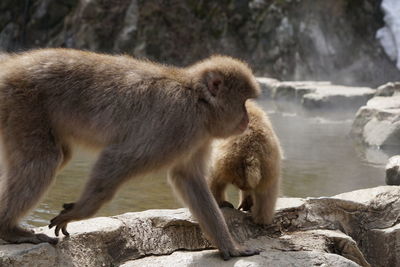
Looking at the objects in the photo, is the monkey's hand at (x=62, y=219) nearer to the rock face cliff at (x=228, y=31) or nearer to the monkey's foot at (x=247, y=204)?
the monkey's foot at (x=247, y=204)

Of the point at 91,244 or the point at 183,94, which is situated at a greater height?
the point at 183,94

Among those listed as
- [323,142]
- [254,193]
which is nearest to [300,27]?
[323,142]

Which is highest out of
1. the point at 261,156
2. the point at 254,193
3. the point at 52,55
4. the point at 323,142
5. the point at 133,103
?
the point at 52,55

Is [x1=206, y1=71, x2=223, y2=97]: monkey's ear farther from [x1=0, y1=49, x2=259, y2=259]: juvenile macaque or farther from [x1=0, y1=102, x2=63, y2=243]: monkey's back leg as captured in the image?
[x1=0, y1=102, x2=63, y2=243]: monkey's back leg

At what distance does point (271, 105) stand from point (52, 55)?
8.99m

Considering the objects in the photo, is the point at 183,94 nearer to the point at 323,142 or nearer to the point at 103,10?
the point at 323,142

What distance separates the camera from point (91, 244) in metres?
3.23

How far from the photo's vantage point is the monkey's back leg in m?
3.04

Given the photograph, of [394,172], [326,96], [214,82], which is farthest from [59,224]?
[326,96]

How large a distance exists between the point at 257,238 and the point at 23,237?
55.5 inches

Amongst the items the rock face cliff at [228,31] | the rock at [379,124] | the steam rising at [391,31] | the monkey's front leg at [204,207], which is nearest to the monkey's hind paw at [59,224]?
the monkey's front leg at [204,207]

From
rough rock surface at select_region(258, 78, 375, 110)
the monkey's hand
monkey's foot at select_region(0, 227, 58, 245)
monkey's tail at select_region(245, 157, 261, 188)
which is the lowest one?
rough rock surface at select_region(258, 78, 375, 110)

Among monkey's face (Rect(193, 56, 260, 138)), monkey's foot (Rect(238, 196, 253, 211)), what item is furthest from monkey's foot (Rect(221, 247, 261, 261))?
monkey's foot (Rect(238, 196, 253, 211))

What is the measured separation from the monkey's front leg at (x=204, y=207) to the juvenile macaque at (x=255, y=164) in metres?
0.32
